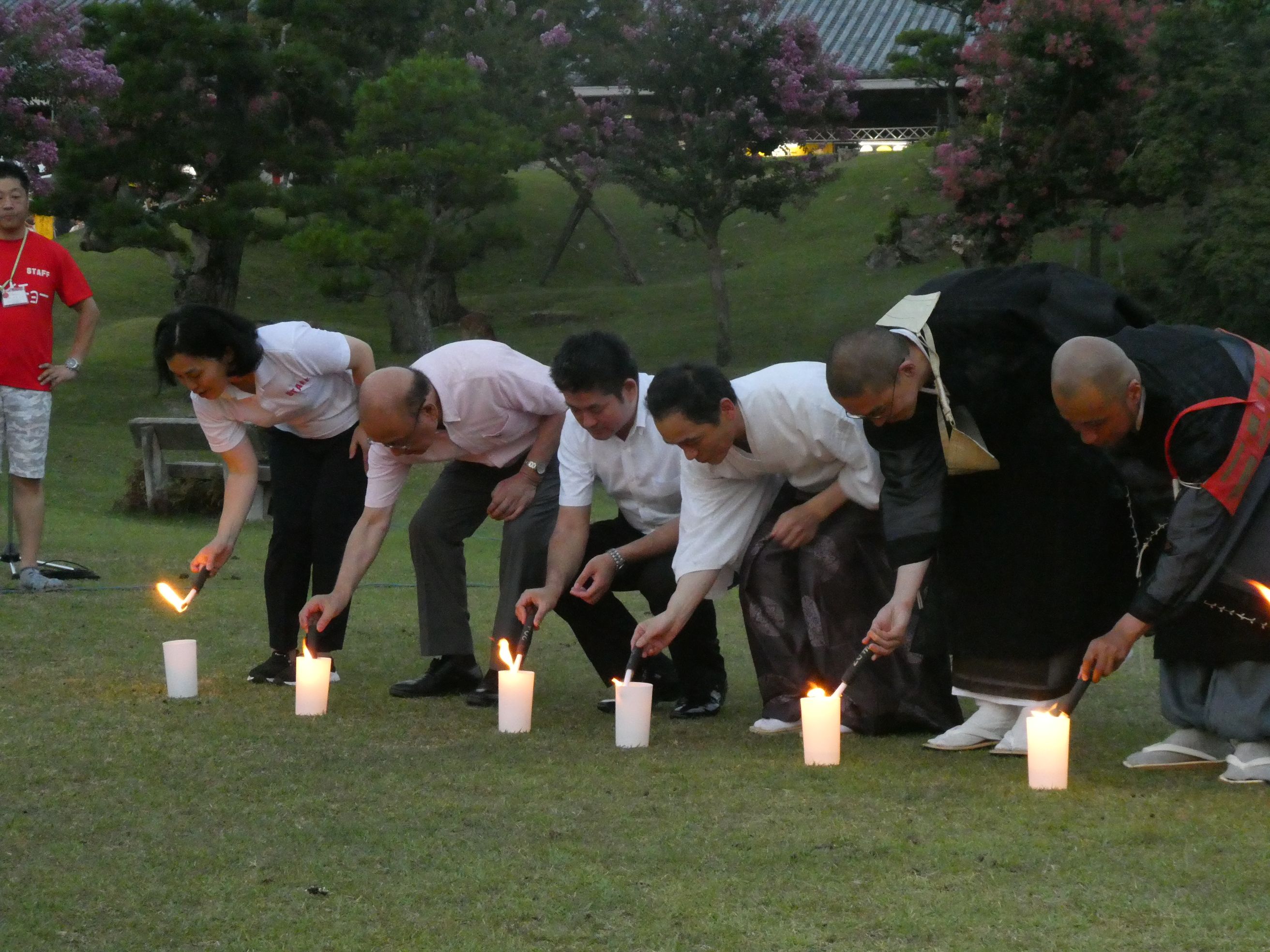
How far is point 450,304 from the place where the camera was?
27.2 m

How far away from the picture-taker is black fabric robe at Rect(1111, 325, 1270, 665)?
4121 millimetres

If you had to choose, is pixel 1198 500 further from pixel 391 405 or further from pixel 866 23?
pixel 866 23

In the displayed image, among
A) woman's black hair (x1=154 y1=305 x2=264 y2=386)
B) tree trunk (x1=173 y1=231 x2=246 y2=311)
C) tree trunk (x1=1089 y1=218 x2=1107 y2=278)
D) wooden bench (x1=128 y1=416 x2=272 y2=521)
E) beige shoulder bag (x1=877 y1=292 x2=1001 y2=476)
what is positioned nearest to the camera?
beige shoulder bag (x1=877 y1=292 x2=1001 y2=476)

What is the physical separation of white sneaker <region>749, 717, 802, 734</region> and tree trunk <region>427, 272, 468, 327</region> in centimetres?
2182

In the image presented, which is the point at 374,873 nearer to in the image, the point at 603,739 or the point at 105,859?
the point at 105,859

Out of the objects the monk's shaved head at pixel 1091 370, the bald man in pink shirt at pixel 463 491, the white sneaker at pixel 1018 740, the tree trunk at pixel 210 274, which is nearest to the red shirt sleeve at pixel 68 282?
the bald man in pink shirt at pixel 463 491

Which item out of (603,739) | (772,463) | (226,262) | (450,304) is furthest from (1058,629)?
(450,304)

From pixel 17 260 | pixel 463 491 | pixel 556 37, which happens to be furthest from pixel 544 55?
pixel 463 491

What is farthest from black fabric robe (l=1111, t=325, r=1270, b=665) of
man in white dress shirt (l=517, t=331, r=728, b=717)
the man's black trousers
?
the man's black trousers

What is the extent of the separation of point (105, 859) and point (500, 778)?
→ 1.17 meters

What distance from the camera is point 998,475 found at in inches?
Answer: 188

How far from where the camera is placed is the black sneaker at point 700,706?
18.4ft

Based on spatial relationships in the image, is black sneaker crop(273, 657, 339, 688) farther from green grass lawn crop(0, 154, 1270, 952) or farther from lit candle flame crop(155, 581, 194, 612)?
lit candle flame crop(155, 581, 194, 612)

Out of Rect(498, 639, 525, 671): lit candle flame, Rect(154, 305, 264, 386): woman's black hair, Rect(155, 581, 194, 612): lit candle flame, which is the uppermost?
Rect(154, 305, 264, 386): woman's black hair
